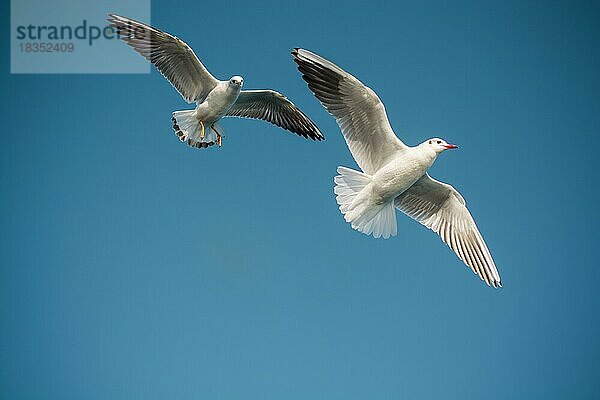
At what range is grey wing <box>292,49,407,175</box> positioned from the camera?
13.3ft

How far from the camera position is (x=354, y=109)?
4.14 metres

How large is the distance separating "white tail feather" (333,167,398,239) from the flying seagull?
0.91 m

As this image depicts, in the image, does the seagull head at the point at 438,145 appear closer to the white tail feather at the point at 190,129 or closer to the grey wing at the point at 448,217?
the grey wing at the point at 448,217

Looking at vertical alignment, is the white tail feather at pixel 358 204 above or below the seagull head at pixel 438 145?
below

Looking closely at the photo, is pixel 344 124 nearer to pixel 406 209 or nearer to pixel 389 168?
pixel 389 168

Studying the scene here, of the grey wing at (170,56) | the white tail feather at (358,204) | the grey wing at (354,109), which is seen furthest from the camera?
the grey wing at (170,56)

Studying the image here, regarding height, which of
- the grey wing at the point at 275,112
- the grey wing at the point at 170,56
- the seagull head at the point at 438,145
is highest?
the grey wing at the point at 170,56

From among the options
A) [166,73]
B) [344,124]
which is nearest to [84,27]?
[166,73]

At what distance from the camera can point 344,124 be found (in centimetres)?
421

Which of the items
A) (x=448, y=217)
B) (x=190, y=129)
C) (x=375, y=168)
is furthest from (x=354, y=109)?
(x=190, y=129)

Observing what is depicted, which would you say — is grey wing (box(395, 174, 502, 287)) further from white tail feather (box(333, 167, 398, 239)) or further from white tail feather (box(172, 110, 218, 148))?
white tail feather (box(172, 110, 218, 148))

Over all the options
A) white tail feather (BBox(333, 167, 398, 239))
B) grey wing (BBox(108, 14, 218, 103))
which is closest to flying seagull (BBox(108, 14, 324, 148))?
grey wing (BBox(108, 14, 218, 103))

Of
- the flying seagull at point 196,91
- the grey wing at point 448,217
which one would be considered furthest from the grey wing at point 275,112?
the grey wing at point 448,217

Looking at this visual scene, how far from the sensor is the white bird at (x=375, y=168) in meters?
4.07
